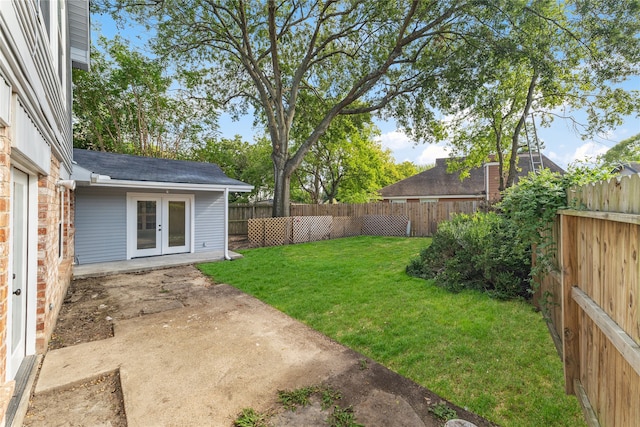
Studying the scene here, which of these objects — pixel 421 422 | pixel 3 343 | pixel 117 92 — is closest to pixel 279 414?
pixel 421 422

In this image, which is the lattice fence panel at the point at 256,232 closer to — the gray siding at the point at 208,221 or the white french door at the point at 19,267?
the gray siding at the point at 208,221

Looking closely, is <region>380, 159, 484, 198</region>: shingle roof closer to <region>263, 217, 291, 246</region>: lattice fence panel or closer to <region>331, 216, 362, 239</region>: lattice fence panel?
<region>331, 216, 362, 239</region>: lattice fence panel

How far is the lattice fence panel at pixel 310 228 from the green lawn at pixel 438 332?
5.36 metres

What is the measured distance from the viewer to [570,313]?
2.54 meters

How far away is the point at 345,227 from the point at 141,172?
8990 millimetres

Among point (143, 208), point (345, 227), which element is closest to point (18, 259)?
point (143, 208)

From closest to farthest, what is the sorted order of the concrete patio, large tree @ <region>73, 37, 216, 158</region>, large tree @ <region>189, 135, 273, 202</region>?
1. the concrete patio
2. large tree @ <region>73, 37, 216, 158</region>
3. large tree @ <region>189, 135, 273, 202</region>

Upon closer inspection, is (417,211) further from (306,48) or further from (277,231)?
(306,48)

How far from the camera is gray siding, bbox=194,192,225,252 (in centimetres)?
1011

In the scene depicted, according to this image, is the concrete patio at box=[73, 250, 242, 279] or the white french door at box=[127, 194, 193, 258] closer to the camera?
the concrete patio at box=[73, 250, 242, 279]

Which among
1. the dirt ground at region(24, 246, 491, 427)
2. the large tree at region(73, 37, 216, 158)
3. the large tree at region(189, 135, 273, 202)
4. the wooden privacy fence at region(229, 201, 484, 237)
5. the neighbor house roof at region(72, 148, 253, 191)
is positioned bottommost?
the dirt ground at region(24, 246, 491, 427)

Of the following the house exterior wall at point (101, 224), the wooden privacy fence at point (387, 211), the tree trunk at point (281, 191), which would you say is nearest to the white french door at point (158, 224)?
the house exterior wall at point (101, 224)

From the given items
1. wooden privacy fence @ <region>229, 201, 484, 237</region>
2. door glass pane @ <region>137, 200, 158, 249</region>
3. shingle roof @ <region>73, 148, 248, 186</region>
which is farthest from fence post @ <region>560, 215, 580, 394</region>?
wooden privacy fence @ <region>229, 201, 484, 237</region>

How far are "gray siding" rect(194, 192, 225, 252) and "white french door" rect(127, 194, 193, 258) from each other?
286mm
